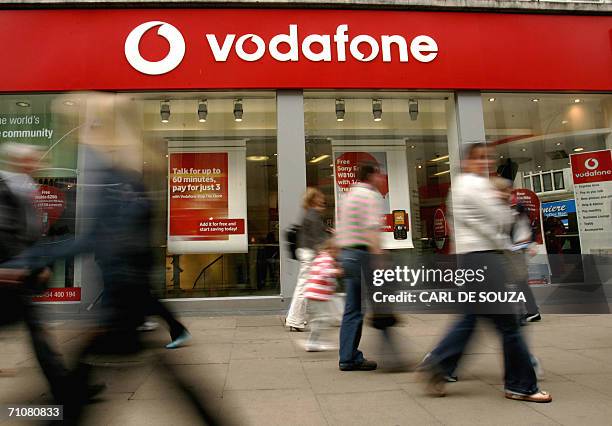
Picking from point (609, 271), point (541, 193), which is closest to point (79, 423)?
point (609, 271)

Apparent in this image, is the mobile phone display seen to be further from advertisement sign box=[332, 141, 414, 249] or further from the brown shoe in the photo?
the brown shoe

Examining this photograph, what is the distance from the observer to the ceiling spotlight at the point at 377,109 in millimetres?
9489

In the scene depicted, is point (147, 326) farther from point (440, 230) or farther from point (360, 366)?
point (440, 230)

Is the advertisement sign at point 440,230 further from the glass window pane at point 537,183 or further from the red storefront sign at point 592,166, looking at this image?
the red storefront sign at point 592,166

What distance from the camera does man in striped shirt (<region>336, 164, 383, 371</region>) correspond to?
4.61 meters

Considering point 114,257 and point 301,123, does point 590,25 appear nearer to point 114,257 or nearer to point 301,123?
point 301,123

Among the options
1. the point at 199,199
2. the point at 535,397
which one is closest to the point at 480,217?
the point at 535,397

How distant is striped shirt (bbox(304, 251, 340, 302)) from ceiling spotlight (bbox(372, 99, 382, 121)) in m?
4.93

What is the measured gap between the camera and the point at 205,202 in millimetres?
8945

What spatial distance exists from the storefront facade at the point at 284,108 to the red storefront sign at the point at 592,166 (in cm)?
4

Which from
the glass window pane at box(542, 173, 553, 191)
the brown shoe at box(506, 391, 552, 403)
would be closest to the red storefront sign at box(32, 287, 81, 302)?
the brown shoe at box(506, 391, 552, 403)

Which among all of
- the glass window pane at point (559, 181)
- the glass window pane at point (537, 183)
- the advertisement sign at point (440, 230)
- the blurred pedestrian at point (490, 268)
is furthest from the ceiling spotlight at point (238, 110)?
the glass window pane at point (559, 181)

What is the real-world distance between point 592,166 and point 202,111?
25.8ft

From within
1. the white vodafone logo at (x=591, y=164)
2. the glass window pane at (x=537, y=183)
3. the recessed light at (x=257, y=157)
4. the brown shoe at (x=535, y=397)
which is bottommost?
the brown shoe at (x=535, y=397)
